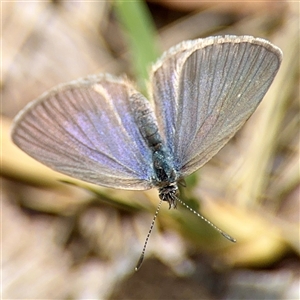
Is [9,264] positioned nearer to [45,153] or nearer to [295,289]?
[45,153]

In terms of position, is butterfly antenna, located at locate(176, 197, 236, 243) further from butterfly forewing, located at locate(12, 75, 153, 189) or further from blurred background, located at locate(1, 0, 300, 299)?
butterfly forewing, located at locate(12, 75, 153, 189)

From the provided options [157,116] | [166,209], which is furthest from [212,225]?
[157,116]

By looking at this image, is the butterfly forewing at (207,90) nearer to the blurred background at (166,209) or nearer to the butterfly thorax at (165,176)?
the butterfly thorax at (165,176)

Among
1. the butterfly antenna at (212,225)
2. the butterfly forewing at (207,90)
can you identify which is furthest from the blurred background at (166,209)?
the butterfly forewing at (207,90)

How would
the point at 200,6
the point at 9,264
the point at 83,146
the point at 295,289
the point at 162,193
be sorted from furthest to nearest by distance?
the point at 200,6 < the point at 9,264 < the point at 295,289 < the point at 83,146 < the point at 162,193

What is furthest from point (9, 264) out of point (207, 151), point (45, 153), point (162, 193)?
point (207, 151)

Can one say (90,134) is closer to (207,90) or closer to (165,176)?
(165,176)
